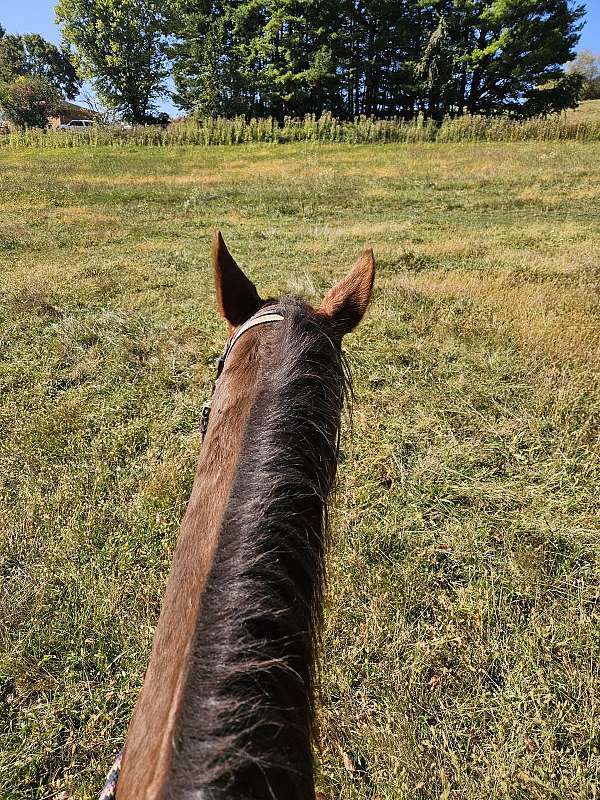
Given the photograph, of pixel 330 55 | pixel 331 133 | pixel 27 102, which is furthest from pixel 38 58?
pixel 331 133

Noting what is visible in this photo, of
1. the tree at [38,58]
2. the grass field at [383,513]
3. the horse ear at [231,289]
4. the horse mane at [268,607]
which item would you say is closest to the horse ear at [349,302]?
the horse ear at [231,289]

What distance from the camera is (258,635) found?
640 mm

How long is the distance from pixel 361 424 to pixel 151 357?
2064 millimetres

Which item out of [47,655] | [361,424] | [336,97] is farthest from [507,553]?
[336,97]

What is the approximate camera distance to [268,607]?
26.0 inches

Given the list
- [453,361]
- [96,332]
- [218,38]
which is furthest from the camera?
[218,38]

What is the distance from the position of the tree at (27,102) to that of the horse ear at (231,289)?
38.8 metres

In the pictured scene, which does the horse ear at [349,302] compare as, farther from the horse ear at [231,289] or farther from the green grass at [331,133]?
the green grass at [331,133]

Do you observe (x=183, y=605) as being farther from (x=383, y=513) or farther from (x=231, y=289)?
(x=383, y=513)

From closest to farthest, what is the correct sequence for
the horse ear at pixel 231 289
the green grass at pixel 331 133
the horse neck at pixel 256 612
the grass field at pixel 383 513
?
the horse neck at pixel 256 612, the horse ear at pixel 231 289, the grass field at pixel 383 513, the green grass at pixel 331 133

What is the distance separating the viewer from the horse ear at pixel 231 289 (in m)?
1.19

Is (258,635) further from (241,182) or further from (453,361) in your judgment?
(241,182)

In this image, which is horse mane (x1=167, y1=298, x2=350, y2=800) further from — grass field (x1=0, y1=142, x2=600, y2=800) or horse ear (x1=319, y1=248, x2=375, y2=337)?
grass field (x1=0, y1=142, x2=600, y2=800)

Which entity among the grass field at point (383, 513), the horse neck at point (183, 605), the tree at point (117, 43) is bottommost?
the grass field at point (383, 513)
